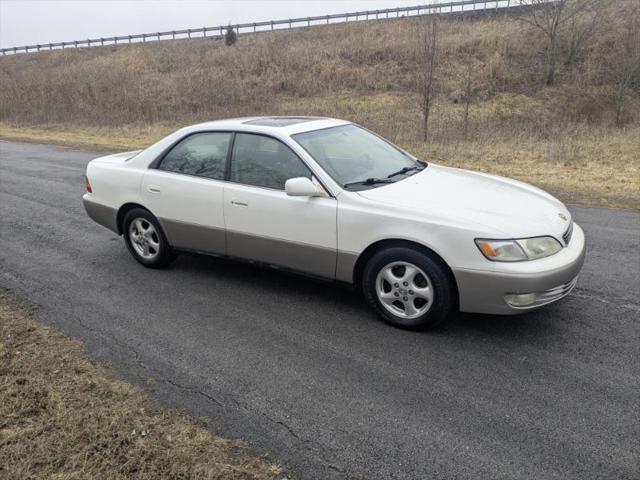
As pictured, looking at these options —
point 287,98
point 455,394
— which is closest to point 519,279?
point 455,394

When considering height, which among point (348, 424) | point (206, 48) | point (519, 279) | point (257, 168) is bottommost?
point (348, 424)

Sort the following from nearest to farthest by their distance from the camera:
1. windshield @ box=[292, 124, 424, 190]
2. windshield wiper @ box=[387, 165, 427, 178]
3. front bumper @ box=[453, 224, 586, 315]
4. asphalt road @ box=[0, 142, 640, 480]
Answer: asphalt road @ box=[0, 142, 640, 480], front bumper @ box=[453, 224, 586, 315], windshield @ box=[292, 124, 424, 190], windshield wiper @ box=[387, 165, 427, 178]

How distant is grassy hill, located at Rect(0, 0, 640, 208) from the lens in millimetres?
14516

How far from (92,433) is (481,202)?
3.10m

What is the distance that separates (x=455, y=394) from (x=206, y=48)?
127 feet

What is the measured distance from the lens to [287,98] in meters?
26.5

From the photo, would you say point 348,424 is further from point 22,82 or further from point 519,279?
point 22,82

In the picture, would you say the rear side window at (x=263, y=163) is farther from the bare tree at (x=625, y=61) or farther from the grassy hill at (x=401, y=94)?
the bare tree at (x=625, y=61)

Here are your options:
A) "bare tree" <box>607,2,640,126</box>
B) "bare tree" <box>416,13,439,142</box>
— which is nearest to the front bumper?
"bare tree" <box>416,13,439,142</box>

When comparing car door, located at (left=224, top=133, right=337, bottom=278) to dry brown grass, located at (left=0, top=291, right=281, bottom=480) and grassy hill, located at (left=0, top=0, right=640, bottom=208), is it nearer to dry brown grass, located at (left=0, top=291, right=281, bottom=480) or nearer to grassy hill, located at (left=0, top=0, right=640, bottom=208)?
dry brown grass, located at (left=0, top=291, right=281, bottom=480)

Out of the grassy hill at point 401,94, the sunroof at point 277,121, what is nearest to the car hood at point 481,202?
the sunroof at point 277,121

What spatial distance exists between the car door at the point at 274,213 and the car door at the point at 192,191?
0.47ft

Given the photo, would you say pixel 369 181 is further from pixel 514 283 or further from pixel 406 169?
pixel 514 283

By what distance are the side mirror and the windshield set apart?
0.24 metres
